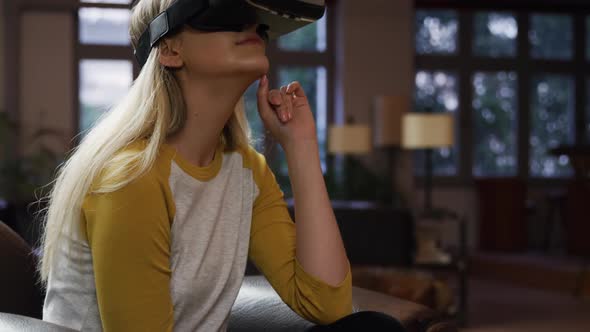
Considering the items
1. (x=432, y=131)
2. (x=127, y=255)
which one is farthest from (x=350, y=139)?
(x=127, y=255)

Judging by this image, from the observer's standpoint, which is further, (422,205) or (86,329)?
(422,205)

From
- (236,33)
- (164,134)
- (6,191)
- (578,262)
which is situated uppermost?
(236,33)

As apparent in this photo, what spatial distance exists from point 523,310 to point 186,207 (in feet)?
16.5

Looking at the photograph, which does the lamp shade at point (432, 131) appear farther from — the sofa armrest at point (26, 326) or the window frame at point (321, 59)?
the sofa armrest at point (26, 326)

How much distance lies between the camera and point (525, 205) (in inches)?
353

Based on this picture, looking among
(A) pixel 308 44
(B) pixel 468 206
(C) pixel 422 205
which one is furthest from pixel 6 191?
(B) pixel 468 206

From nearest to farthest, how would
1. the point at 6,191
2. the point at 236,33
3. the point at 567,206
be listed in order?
the point at 236,33 < the point at 6,191 < the point at 567,206

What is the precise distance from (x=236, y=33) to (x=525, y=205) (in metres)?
8.09

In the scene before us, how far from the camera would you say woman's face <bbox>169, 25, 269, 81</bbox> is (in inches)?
52.1

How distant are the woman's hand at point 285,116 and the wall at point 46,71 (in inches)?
263

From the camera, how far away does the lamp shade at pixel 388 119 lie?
26.8 feet

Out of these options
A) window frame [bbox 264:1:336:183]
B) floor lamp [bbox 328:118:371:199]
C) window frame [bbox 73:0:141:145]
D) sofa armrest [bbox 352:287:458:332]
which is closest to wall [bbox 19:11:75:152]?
window frame [bbox 73:0:141:145]

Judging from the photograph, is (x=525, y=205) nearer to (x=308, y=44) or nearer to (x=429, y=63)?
(x=429, y=63)

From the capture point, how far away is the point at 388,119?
8.20 m
